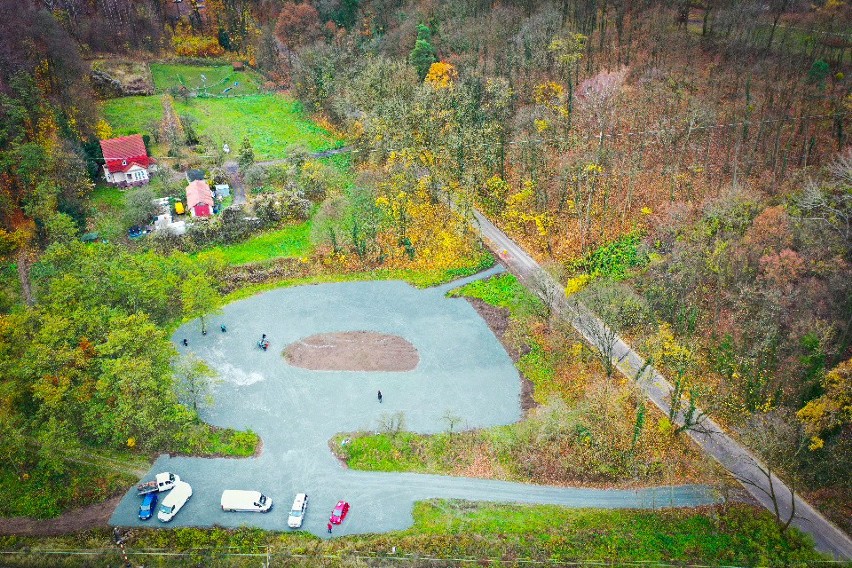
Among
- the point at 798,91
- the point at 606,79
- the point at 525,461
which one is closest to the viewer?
the point at 525,461

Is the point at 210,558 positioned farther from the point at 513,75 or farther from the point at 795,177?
the point at 513,75

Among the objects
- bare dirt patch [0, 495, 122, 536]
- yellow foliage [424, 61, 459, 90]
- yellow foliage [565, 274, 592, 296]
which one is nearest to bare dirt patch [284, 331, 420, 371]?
yellow foliage [565, 274, 592, 296]

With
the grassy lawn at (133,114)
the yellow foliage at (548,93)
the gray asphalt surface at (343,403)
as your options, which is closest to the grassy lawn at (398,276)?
the gray asphalt surface at (343,403)

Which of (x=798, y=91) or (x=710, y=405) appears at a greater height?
(x=798, y=91)

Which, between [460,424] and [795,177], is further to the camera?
[795,177]

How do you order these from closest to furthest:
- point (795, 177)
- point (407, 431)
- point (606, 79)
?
point (407, 431) → point (795, 177) → point (606, 79)

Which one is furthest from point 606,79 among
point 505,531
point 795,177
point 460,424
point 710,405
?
point 505,531
